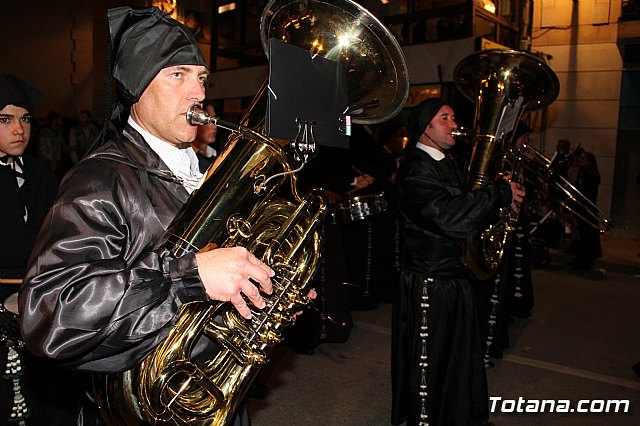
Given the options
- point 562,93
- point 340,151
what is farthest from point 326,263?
point 562,93

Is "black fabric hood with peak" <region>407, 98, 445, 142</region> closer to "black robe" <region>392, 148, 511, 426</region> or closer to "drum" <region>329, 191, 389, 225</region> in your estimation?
"black robe" <region>392, 148, 511, 426</region>

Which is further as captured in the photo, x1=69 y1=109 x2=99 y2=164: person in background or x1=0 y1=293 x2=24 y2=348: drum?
x1=69 y1=109 x2=99 y2=164: person in background

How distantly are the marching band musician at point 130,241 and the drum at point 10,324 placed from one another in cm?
79

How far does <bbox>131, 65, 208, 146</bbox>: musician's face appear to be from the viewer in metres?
1.65

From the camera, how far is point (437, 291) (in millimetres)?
3230

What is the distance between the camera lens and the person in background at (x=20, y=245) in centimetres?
265

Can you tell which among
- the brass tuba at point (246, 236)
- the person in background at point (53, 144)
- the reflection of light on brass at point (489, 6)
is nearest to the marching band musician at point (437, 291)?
the brass tuba at point (246, 236)

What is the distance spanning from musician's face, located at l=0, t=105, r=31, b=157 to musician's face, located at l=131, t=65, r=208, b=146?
1574 mm

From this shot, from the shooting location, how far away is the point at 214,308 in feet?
5.25

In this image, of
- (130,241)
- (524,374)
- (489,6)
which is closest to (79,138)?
(489,6)

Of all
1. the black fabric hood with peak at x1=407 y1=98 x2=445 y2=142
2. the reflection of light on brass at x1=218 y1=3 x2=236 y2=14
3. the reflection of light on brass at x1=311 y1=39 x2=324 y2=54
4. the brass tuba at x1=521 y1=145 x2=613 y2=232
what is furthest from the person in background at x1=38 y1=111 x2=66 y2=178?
the reflection of light on brass at x1=311 y1=39 x2=324 y2=54

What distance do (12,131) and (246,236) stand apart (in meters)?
1.98

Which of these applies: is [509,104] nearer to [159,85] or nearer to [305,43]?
[305,43]

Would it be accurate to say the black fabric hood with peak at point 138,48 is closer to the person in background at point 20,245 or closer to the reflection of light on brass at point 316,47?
the reflection of light on brass at point 316,47
